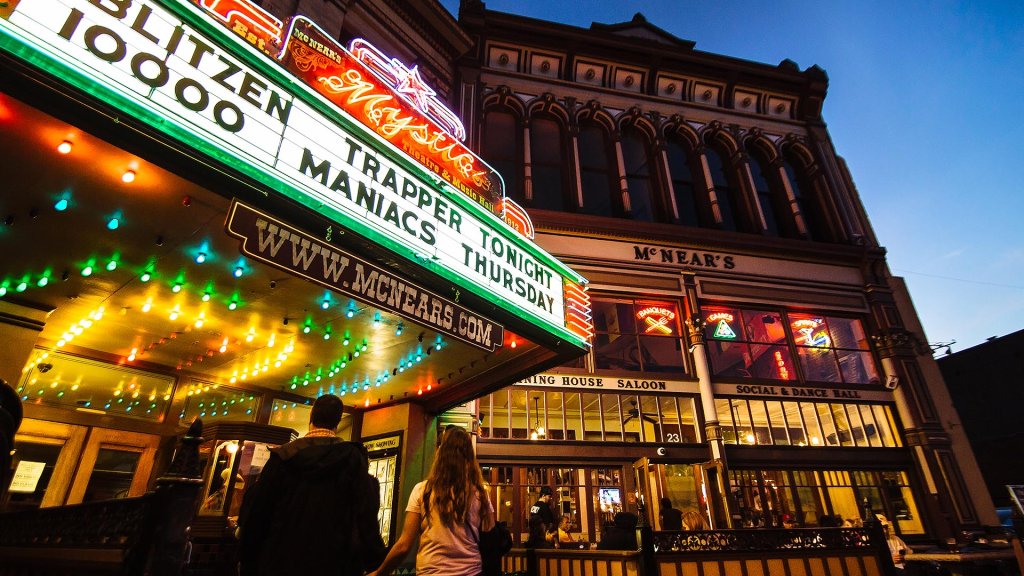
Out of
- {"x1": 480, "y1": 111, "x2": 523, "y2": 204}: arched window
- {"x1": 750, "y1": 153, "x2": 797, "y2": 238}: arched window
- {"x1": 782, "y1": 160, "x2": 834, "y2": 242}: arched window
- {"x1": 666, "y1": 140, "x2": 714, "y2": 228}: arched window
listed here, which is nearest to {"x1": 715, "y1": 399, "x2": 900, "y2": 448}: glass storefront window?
{"x1": 750, "y1": 153, "x2": 797, "y2": 238}: arched window

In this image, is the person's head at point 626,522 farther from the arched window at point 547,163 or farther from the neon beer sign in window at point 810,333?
the neon beer sign in window at point 810,333

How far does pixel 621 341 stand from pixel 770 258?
7.12 meters

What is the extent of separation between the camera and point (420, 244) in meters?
6.01

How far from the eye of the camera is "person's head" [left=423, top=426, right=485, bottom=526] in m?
3.55

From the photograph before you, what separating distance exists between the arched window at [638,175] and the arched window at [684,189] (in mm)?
Answer: 986

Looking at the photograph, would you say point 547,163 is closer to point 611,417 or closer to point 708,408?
point 611,417

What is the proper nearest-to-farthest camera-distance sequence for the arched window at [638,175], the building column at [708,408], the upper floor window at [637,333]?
1. the building column at [708,408]
2. the upper floor window at [637,333]
3. the arched window at [638,175]

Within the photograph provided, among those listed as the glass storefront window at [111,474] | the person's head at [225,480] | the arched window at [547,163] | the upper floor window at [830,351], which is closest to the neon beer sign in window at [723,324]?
the upper floor window at [830,351]

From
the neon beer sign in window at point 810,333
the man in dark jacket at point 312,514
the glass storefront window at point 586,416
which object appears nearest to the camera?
Answer: the man in dark jacket at point 312,514

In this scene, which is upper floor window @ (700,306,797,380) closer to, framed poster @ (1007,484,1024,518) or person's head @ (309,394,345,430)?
framed poster @ (1007,484,1024,518)

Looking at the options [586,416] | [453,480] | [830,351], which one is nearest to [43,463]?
[453,480]

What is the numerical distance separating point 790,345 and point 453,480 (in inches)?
664

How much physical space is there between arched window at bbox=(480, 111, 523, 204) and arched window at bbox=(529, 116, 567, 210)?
599 mm

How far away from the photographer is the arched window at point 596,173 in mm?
18250
